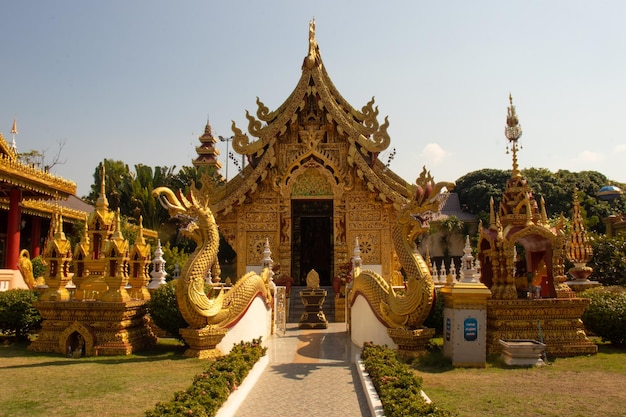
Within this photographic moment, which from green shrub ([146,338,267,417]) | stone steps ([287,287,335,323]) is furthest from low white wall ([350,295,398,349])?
stone steps ([287,287,335,323])

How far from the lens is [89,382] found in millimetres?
6387

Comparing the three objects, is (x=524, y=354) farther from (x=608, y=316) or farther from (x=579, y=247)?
(x=579, y=247)

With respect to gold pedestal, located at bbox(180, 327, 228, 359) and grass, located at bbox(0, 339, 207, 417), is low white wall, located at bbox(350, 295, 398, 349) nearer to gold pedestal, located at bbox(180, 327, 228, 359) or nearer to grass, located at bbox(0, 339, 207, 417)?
gold pedestal, located at bbox(180, 327, 228, 359)

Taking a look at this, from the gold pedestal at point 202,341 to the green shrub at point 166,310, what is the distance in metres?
0.69

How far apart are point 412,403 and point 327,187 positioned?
11.4 metres

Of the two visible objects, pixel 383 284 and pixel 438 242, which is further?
pixel 438 242

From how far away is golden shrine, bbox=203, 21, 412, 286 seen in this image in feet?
51.1

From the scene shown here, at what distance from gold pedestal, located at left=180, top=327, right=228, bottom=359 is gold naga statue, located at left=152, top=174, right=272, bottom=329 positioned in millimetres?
129

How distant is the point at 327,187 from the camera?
52.5 feet

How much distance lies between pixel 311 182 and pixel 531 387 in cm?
1052

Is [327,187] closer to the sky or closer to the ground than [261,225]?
closer to the sky

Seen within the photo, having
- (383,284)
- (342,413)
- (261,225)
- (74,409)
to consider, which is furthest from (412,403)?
(261,225)

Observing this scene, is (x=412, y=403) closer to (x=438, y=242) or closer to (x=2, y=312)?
(x=2, y=312)

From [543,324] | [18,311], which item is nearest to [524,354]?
[543,324]
